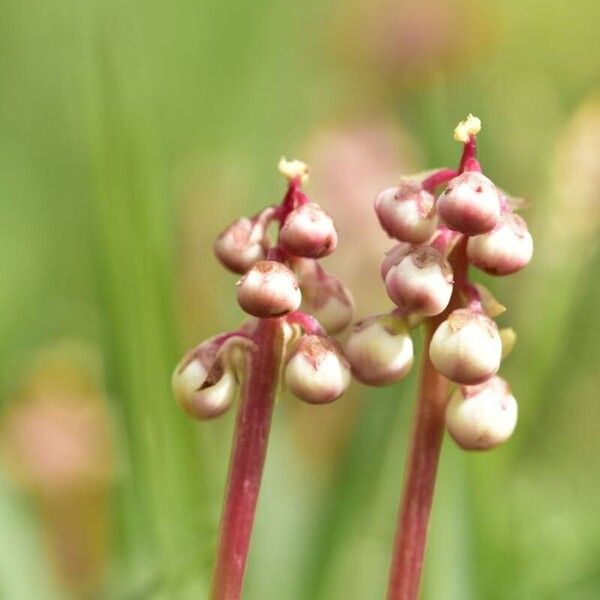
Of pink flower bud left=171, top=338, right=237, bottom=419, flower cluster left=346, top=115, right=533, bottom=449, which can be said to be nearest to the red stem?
flower cluster left=346, top=115, right=533, bottom=449

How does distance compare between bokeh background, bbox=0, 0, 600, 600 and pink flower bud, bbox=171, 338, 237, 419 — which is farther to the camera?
bokeh background, bbox=0, 0, 600, 600

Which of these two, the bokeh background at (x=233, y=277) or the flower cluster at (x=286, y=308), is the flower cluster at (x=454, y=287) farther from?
the bokeh background at (x=233, y=277)

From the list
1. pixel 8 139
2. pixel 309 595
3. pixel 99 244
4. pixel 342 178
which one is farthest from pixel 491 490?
pixel 8 139

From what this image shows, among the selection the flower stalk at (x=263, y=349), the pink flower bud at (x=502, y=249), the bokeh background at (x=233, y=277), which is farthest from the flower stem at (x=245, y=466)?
the bokeh background at (x=233, y=277)

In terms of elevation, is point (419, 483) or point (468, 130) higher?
point (468, 130)

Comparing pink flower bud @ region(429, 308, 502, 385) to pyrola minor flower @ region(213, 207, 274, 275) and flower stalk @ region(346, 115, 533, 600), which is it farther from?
pyrola minor flower @ region(213, 207, 274, 275)

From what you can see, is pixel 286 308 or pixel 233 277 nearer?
pixel 286 308

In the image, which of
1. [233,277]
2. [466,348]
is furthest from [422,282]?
[233,277]

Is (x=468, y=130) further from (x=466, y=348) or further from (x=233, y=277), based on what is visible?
(x=233, y=277)
